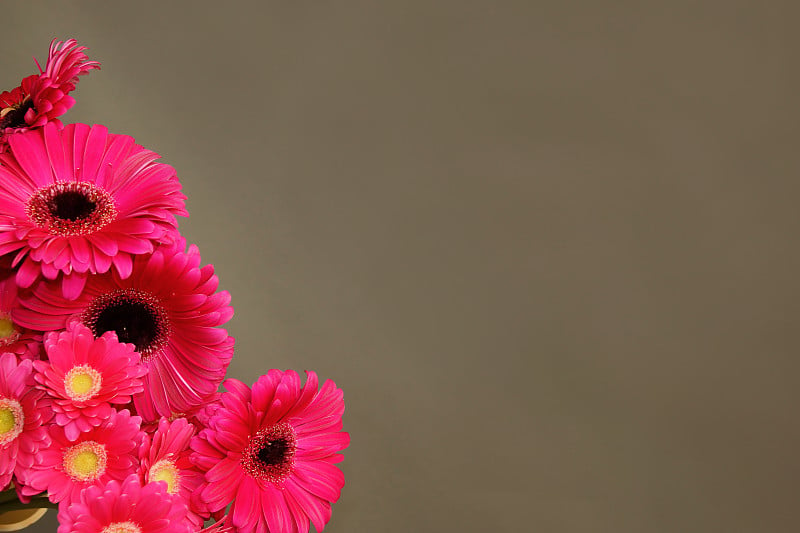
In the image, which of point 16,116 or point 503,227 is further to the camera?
point 503,227

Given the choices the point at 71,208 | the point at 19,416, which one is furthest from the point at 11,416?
the point at 71,208

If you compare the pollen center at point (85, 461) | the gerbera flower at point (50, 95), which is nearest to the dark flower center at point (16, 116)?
the gerbera flower at point (50, 95)

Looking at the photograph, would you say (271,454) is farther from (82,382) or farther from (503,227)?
(503,227)

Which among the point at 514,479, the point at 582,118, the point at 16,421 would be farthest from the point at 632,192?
the point at 16,421

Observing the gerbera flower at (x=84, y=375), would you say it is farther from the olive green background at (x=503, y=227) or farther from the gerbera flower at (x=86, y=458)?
the olive green background at (x=503, y=227)

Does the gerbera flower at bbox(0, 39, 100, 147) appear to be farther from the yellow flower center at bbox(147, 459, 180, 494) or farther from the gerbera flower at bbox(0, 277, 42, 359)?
the yellow flower center at bbox(147, 459, 180, 494)

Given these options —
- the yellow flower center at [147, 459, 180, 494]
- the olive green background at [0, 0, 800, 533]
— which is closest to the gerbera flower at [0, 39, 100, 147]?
the yellow flower center at [147, 459, 180, 494]
